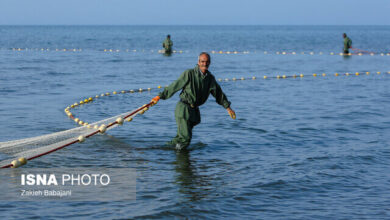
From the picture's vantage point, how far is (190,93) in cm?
919

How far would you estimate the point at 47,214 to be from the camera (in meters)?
6.78

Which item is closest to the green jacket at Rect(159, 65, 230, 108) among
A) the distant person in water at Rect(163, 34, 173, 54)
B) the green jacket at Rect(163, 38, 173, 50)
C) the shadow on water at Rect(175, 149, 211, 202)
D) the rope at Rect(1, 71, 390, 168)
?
the rope at Rect(1, 71, 390, 168)

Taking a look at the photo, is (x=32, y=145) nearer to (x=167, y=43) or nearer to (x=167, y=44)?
(x=167, y=43)

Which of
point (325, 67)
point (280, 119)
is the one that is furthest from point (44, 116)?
point (325, 67)

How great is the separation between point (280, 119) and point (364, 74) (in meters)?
14.5

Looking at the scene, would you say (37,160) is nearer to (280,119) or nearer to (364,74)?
(280,119)

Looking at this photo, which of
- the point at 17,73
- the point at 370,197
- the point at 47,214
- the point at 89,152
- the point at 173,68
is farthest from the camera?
the point at 173,68

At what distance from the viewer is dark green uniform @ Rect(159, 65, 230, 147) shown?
29.7 feet

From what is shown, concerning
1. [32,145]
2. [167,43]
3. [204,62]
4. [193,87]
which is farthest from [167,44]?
[32,145]

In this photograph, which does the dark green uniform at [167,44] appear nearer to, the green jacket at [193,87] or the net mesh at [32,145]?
the green jacket at [193,87]

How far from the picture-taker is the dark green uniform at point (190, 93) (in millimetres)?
9055

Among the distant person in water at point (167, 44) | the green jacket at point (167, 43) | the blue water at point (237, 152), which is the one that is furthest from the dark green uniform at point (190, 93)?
the green jacket at point (167, 43)

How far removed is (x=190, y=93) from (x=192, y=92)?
0.04m

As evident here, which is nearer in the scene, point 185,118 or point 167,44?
point 185,118
